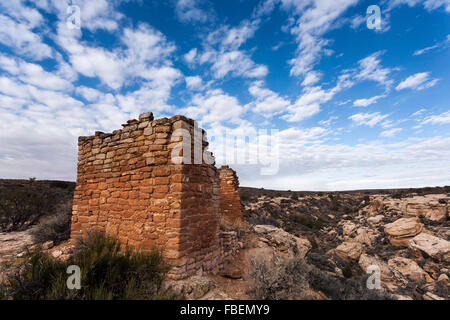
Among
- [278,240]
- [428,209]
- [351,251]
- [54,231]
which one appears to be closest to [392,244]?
[351,251]

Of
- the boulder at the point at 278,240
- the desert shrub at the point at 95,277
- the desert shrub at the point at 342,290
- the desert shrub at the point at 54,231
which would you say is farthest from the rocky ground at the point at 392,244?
the desert shrub at the point at 54,231

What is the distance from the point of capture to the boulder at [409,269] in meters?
8.14

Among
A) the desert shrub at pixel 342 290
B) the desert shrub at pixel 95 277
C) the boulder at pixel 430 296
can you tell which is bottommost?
the boulder at pixel 430 296

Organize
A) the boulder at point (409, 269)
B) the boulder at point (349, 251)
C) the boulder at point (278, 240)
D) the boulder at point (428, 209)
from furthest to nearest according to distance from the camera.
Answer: the boulder at point (428, 209)
the boulder at point (349, 251)
the boulder at point (409, 269)
the boulder at point (278, 240)

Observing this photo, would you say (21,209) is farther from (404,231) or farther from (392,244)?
(404,231)

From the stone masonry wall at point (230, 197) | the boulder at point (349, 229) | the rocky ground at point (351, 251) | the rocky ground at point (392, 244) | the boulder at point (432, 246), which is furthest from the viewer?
the boulder at point (349, 229)

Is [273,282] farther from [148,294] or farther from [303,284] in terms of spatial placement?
[148,294]

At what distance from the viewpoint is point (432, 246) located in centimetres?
927

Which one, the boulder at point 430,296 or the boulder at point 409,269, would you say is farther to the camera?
the boulder at point 409,269

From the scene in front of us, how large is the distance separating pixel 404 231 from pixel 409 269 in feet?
Answer: 11.0

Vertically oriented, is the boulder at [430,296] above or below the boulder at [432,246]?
below

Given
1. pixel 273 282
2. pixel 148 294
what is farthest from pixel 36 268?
pixel 273 282

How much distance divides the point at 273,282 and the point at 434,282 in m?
8.53

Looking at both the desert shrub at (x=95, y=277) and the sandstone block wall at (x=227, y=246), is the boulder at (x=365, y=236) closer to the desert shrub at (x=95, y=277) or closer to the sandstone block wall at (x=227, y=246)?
the sandstone block wall at (x=227, y=246)
